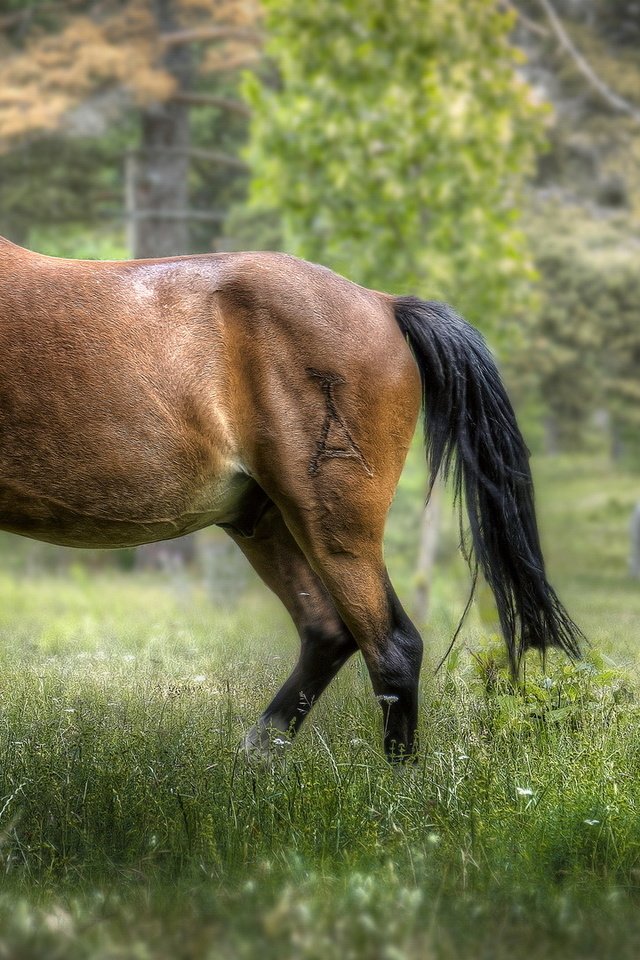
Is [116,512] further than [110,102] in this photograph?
No

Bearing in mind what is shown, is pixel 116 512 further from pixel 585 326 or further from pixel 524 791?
pixel 585 326

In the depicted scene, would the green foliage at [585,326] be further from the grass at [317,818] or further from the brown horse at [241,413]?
the brown horse at [241,413]

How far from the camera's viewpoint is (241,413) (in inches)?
161

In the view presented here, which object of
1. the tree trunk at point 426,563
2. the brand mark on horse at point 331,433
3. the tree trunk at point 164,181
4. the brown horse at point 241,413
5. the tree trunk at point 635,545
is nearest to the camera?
the brown horse at point 241,413

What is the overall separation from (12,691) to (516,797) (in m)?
2.34

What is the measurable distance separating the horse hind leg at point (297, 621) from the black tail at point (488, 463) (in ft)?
2.14

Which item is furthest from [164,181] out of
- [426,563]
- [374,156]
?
[426,563]

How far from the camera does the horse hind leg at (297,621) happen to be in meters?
4.45

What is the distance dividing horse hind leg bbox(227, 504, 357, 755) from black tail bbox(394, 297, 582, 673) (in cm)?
65

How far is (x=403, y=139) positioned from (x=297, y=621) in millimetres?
6516

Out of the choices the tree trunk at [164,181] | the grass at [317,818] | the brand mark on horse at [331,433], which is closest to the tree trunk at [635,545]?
the tree trunk at [164,181]

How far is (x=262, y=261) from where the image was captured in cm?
421

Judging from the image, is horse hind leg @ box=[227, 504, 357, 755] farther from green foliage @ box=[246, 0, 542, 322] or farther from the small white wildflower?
green foliage @ box=[246, 0, 542, 322]

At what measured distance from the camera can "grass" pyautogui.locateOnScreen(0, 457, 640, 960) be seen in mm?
2523
